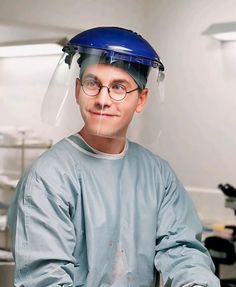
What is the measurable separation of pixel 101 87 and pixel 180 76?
1883 millimetres

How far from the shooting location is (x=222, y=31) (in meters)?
2.79

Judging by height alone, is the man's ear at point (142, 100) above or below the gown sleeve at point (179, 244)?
above

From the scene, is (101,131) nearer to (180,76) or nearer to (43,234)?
(43,234)

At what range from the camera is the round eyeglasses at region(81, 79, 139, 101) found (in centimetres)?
139

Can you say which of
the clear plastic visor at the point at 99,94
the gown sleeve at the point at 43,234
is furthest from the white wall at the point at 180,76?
the gown sleeve at the point at 43,234

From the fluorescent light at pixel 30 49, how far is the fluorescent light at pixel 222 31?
932 mm

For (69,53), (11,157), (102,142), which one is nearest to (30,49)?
(11,157)

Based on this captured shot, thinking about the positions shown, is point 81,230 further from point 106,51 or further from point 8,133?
point 8,133

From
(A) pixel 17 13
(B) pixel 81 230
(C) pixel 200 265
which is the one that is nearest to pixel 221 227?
(C) pixel 200 265

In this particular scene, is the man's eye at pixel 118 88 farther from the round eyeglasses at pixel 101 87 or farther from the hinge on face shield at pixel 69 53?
the hinge on face shield at pixel 69 53

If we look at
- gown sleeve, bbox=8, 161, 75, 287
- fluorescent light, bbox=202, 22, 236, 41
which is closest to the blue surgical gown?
gown sleeve, bbox=8, 161, 75, 287

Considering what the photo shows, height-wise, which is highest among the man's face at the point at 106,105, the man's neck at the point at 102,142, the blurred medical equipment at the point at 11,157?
the man's face at the point at 106,105

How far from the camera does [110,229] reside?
4.53ft

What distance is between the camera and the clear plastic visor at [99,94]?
4.53ft
